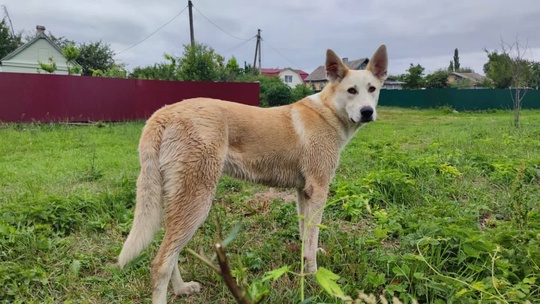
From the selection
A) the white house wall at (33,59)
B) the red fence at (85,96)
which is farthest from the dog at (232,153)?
the white house wall at (33,59)

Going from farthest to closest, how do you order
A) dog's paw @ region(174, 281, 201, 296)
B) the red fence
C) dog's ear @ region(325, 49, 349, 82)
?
the red fence, dog's ear @ region(325, 49, 349, 82), dog's paw @ region(174, 281, 201, 296)

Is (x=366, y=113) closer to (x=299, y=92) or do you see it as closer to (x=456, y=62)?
(x=299, y=92)

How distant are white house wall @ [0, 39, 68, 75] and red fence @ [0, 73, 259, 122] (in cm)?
1898

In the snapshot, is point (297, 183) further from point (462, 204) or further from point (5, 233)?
point (5, 233)

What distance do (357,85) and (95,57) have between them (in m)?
39.9

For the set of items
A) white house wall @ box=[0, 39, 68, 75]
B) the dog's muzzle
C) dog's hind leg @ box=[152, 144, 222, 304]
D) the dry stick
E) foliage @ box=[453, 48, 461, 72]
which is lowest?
dog's hind leg @ box=[152, 144, 222, 304]

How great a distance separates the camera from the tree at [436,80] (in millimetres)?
37000

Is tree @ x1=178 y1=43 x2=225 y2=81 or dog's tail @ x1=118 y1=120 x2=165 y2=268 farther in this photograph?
tree @ x1=178 y1=43 x2=225 y2=81

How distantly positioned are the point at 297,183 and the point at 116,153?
556 cm

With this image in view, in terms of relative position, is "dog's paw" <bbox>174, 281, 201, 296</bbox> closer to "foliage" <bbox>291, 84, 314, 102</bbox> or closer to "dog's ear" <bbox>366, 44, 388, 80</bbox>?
"dog's ear" <bbox>366, 44, 388, 80</bbox>

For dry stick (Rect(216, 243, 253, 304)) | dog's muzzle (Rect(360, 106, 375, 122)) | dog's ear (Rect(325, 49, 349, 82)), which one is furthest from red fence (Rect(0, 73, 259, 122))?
dry stick (Rect(216, 243, 253, 304))

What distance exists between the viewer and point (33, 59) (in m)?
30.5

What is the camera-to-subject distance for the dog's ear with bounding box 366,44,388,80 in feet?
10.9

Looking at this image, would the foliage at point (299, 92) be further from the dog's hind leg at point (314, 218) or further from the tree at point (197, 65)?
the dog's hind leg at point (314, 218)
